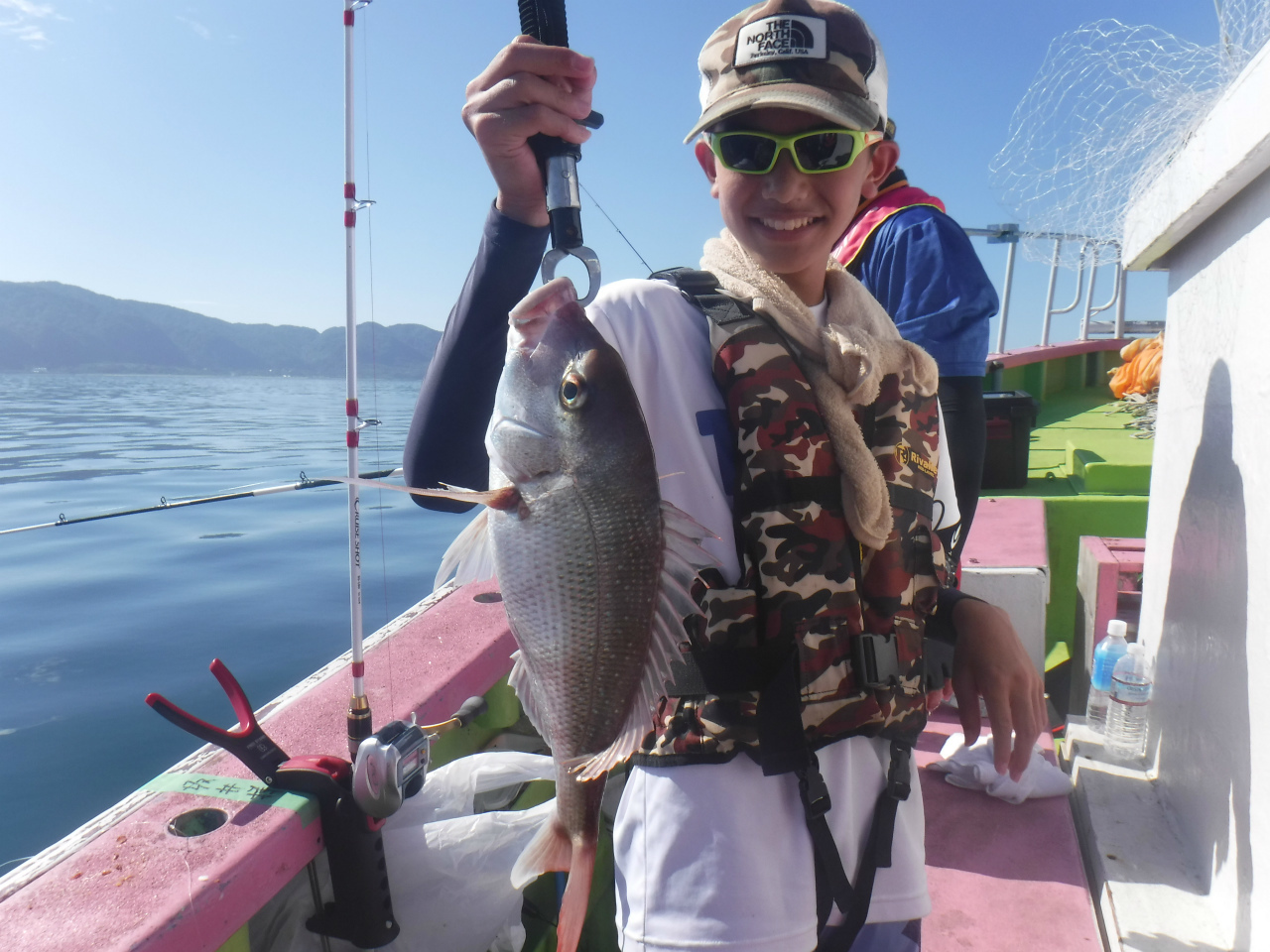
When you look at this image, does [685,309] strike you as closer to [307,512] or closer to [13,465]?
[307,512]

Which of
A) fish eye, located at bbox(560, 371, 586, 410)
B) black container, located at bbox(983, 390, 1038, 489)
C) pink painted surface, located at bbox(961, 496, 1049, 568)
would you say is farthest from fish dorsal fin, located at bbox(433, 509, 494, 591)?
black container, located at bbox(983, 390, 1038, 489)

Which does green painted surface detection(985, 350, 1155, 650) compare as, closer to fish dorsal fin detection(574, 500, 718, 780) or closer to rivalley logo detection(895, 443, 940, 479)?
rivalley logo detection(895, 443, 940, 479)

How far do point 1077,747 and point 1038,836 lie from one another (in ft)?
1.69

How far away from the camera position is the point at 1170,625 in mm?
2518

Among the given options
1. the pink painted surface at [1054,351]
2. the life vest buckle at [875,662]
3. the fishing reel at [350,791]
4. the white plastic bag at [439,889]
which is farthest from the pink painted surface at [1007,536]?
the pink painted surface at [1054,351]

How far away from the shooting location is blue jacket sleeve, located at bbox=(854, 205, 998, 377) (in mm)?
2729

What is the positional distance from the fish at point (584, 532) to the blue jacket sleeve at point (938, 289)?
1907mm

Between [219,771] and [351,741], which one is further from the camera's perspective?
[351,741]

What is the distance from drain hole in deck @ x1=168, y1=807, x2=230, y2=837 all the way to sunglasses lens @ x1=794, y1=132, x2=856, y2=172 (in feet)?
6.47


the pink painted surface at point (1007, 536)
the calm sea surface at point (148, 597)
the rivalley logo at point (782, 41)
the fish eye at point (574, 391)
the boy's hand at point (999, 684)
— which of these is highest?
the rivalley logo at point (782, 41)

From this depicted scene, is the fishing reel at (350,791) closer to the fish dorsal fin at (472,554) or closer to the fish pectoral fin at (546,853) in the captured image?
the fish pectoral fin at (546,853)

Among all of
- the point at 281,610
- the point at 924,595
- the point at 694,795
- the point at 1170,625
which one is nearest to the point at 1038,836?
the point at 1170,625

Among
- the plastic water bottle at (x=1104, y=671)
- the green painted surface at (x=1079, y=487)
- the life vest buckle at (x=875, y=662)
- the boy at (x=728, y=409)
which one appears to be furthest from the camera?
the green painted surface at (x=1079, y=487)

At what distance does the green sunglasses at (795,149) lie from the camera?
1.54 meters
